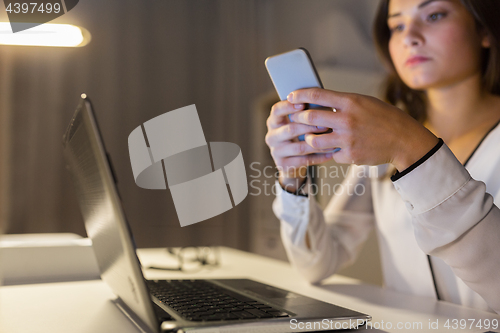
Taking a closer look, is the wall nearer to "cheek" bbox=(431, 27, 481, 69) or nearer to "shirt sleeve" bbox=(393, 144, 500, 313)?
"cheek" bbox=(431, 27, 481, 69)

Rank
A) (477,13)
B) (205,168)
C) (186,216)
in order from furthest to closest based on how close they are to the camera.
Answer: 1. (186,216)
2. (205,168)
3. (477,13)

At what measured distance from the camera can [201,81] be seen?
1928 millimetres

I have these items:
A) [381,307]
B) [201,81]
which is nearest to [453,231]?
[381,307]

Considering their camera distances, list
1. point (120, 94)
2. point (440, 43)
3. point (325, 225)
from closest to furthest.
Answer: point (440, 43) < point (325, 225) < point (120, 94)

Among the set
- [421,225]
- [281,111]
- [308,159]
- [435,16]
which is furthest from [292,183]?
[435,16]

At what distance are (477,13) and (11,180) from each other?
2.02 m

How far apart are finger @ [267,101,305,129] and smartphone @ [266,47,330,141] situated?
0.02m

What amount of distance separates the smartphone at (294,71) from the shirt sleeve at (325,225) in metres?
0.26

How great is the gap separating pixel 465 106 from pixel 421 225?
446 mm

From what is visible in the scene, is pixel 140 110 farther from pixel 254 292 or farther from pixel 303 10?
pixel 254 292

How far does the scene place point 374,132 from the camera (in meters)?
0.45

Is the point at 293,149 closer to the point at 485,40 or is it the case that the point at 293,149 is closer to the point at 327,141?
the point at 327,141

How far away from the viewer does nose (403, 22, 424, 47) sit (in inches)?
29.5

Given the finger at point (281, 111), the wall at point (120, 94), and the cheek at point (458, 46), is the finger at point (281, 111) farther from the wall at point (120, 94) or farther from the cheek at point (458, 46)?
the wall at point (120, 94)
